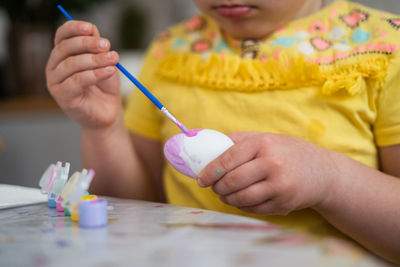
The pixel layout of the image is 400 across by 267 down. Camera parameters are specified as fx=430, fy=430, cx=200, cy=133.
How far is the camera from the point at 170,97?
72 cm

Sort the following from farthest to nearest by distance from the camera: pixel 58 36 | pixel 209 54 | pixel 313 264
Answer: pixel 209 54 < pixel 58 36 < pixel 313 264

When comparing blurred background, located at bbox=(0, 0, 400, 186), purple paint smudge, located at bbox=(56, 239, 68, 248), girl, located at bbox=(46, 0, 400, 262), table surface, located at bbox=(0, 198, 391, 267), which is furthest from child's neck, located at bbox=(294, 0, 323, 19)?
blurred background, located at bbox=(0, 0, 400, 186)

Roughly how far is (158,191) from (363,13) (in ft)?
1.63

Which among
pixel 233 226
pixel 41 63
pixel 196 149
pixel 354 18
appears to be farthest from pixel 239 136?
pixel 41 63

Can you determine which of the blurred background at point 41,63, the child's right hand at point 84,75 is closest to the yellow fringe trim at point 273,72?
the child's right hand at point 84,75

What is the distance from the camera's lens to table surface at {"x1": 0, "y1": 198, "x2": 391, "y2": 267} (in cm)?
Answer: 28

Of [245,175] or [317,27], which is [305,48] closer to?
[317,27]

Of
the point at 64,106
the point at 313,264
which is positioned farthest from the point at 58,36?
the point at 313,264

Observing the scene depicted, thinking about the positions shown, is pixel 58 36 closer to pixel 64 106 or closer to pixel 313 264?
pixel 64 106

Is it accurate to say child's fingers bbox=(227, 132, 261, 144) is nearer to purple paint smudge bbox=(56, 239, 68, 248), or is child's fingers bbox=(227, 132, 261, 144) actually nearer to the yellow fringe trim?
the yellow fringe trim

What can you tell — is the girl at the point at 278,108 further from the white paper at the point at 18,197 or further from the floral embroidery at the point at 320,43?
the white paper at the point at 18,197

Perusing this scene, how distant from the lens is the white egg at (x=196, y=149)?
1.61ft

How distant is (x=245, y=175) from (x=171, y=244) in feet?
0.53

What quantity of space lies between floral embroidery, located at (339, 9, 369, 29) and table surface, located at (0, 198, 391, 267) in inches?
16.3
